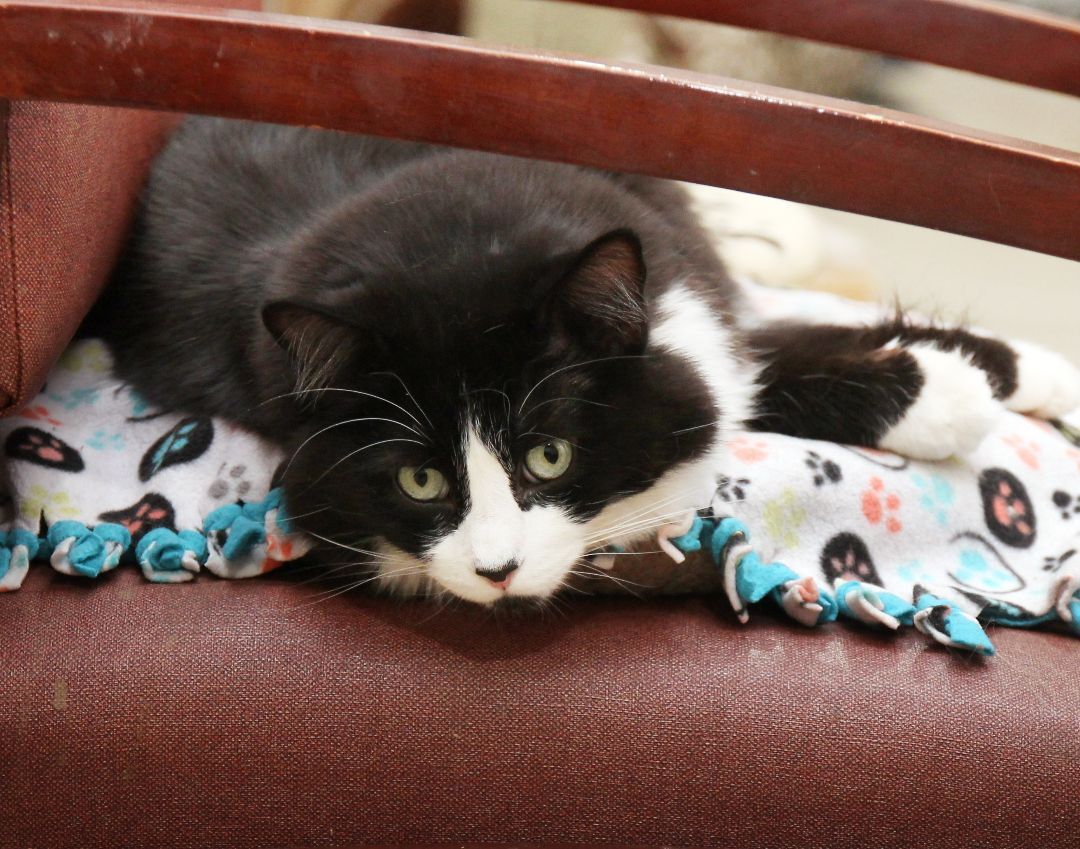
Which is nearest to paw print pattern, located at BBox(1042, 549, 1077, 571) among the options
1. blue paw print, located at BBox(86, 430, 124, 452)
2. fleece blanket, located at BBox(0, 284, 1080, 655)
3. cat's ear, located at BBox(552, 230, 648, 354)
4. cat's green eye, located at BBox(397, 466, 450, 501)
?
fleece blanket, located at BBox(0, 284, 1080, 655)

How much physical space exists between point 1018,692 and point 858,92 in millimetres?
2115

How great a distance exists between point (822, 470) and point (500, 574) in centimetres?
41

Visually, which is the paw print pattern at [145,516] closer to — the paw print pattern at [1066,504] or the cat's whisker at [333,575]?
the cat's whisker at [333,575]

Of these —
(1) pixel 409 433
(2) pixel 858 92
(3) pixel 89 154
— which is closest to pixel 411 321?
(1) pixel 409 433

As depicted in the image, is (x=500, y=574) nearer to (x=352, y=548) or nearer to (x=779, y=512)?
(x=352, y=548)

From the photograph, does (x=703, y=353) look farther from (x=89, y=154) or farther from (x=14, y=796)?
(x=14, y=796)

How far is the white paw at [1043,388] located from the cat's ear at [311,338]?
3.00 ft

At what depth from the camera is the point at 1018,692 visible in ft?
3.23

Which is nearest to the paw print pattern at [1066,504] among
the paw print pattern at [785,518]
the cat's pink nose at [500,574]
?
the paw print pattern at [785,518]

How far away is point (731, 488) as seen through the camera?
1.10 meters

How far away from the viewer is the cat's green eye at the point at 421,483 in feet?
3.19

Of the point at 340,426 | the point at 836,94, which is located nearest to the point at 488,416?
the point at 340,426

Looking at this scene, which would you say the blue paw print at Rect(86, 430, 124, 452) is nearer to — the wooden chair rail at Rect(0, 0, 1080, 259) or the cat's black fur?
the cat's black fur

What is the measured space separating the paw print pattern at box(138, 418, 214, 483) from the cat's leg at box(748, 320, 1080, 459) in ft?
2.15
